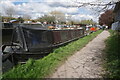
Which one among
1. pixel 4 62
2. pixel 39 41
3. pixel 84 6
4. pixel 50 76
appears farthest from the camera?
pixel 39 41

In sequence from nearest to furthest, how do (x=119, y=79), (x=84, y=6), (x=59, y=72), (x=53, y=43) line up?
(x=119, y=79) → (x=59, y=72) → (x=84, y=6) → (x=53, y=43)

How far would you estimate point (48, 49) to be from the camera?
7.37 meters

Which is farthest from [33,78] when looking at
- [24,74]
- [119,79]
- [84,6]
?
[84,6]

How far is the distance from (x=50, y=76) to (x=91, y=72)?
1.23 m

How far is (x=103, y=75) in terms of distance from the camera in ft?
12.2

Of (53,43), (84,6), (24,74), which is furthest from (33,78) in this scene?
(53,43)

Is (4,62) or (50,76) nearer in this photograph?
(50,76)

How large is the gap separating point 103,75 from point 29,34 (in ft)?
13.3

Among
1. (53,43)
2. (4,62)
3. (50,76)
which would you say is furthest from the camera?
(53,43)

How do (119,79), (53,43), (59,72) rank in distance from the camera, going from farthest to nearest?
(53,43), (59,72), (119,79)

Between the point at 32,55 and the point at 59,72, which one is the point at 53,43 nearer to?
the point at 32,55

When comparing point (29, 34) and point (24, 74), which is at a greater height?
point (29, 34)

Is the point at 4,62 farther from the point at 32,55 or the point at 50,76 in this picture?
the point at 50,76

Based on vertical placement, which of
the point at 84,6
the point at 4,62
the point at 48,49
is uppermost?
the point at 84,6
